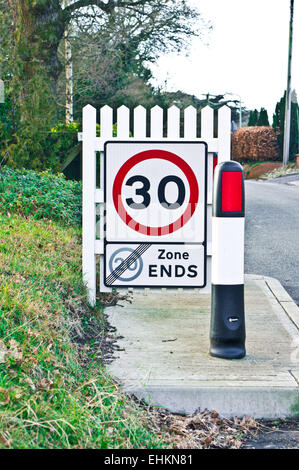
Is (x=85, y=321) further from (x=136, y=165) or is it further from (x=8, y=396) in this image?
(x=8, y=396)

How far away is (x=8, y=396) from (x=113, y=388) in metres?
0.70

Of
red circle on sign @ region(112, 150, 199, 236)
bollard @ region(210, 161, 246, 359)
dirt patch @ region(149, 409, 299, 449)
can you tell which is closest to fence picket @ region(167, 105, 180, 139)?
red circle on sign @ region(112, 150, 199, 236)

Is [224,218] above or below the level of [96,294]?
above

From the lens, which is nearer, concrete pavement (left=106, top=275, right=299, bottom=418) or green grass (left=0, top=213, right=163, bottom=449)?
green grass (left=0, top=213, right=163, bottom=449)

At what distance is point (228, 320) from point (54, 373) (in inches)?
47.3

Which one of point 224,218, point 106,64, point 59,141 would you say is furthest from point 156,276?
point 106,64

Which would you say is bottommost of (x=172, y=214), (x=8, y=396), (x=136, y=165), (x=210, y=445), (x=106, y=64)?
(x=210, y=445)

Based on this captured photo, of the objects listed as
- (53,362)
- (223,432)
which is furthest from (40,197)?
(223,432)

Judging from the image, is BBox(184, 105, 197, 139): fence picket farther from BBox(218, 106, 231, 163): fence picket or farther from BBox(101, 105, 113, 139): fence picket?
BBox(101, 105, 113, 139): fence picket

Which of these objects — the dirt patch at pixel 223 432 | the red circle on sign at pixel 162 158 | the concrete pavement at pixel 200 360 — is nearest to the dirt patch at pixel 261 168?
the concrete pavement at pixel 200 360

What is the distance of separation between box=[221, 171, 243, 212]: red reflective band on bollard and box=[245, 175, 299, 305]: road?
105 inches

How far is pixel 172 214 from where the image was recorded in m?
5.12

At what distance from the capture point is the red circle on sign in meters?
5.13

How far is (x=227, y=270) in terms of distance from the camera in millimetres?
4082
